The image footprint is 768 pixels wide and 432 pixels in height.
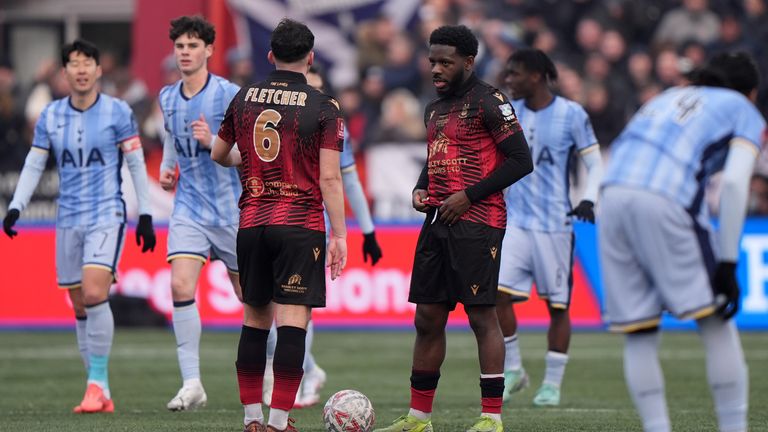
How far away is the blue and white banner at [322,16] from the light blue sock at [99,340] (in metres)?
11.6

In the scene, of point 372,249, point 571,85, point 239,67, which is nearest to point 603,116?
point 571,85

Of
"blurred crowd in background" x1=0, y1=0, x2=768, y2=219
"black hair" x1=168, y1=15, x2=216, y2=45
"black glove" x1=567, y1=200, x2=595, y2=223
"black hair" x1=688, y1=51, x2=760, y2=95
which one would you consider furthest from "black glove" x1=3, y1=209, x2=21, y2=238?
"blurred crowd in background" x1=0, y1=0, x2=768, y2=219

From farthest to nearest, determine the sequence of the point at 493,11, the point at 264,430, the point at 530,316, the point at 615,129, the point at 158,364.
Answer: the point at 493,11 < the point at 615,129 < the point at 530,316 < the point at 158,364 < the point at 264,430

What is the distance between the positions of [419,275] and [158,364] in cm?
631

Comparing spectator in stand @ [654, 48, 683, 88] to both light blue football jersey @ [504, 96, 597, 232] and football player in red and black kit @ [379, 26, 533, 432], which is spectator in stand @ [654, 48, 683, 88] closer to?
light blue football jersey @ [504, 96, 597, 232]

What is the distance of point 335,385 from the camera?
37.6 ft

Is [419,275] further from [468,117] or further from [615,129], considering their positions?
[615,129]

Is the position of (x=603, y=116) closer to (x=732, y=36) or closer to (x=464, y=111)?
(x=732, y=36)

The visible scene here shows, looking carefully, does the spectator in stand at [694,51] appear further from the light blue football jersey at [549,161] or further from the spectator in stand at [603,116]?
the light blue football jersey at [549,161]

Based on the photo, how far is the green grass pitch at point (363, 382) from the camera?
8.71 metres

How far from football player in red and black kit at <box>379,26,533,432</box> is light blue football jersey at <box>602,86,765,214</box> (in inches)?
59.2

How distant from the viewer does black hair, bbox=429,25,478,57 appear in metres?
7.65

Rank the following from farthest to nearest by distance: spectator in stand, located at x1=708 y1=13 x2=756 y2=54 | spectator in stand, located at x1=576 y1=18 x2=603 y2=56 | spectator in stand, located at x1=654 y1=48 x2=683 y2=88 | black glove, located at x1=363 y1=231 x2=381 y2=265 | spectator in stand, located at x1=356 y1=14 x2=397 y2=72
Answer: spectator in stand, located at x1=356 y1=14 x2=397 y2=72 → spectator in stand, located at x1=576 y1=18 x2=603 y2=56 → spectator in stand, located at x1=708 y1=13 x2=756 y2=54 → spectator in stand, located at x1=654 y1=48 x2=683 y2=88 → black glove, located at x1=363 y1=231 x2=381 y2=265

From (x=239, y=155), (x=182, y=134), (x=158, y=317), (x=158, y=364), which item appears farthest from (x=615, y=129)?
(x=239, y=155)
